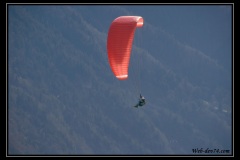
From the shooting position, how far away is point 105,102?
158250 mm

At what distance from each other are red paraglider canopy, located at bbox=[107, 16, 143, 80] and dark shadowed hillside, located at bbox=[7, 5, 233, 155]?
75420mm

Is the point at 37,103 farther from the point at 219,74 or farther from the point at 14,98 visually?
the point at 219,74

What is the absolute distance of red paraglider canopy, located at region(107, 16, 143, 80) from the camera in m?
52.4

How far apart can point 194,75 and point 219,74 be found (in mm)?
9976

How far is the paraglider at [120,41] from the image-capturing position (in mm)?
52375

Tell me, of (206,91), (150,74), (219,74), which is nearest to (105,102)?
(150,74)

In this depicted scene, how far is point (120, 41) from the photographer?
173 feet

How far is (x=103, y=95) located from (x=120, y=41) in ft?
360

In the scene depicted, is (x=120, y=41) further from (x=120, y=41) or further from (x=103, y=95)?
(x=103, y=95)

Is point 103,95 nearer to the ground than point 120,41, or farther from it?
nearer to the ground

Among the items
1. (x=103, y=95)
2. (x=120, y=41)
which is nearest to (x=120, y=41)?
(x=120, y=41)

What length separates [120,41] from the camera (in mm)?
52625

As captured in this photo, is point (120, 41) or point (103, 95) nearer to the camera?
point (120, 41)

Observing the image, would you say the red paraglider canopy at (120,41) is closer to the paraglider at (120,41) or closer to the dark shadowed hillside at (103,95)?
the paraglider at (120,41)
